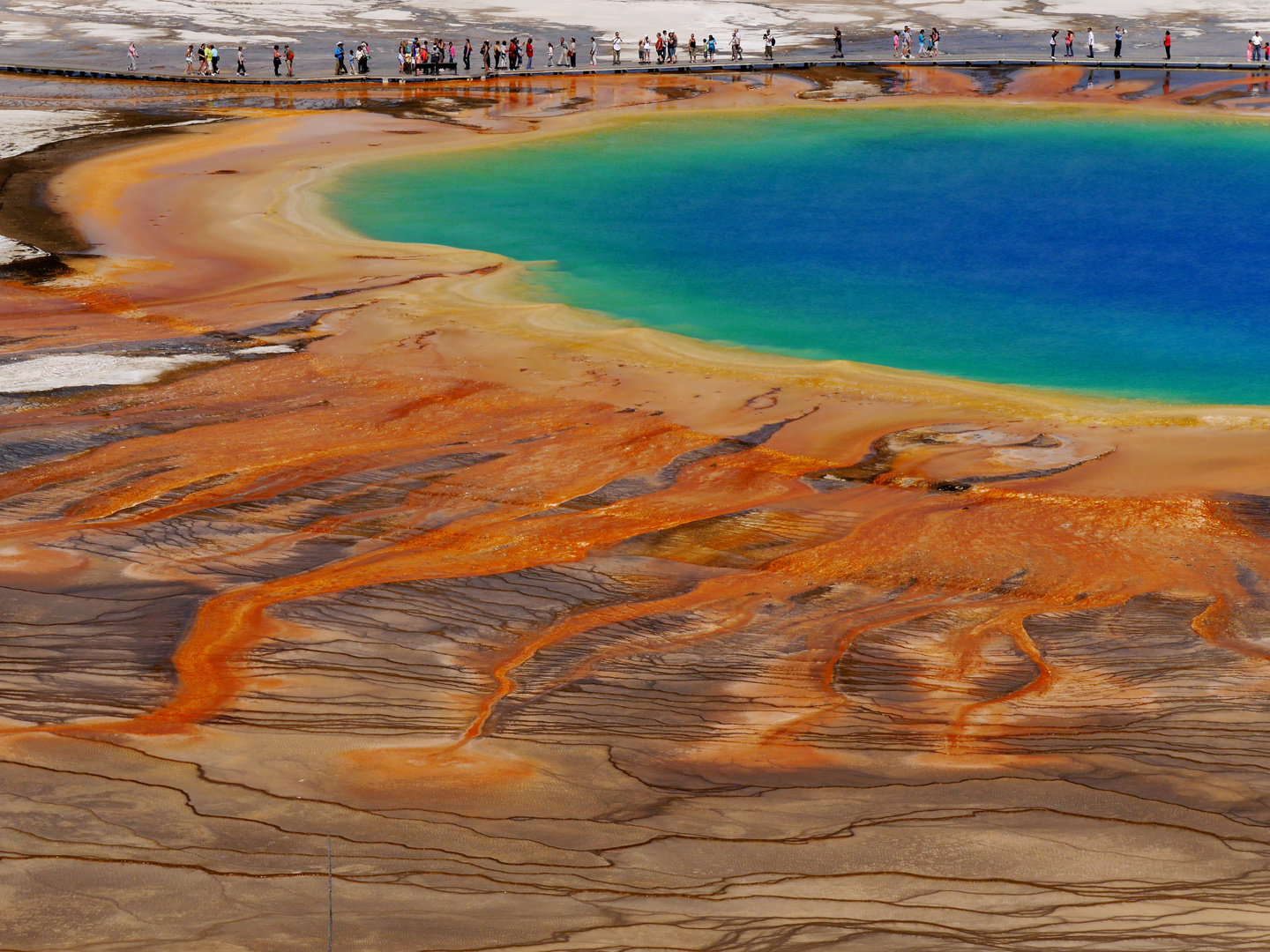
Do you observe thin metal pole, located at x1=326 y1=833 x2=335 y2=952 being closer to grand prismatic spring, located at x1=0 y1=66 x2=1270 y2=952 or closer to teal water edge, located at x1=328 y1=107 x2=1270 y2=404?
grand prismatic spring, located at x1=0 y1=66 x2=1270 y2=952

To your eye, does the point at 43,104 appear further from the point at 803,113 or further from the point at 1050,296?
the point at 1050,296

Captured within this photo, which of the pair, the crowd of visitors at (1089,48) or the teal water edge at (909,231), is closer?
the teal water edge at (909,231)

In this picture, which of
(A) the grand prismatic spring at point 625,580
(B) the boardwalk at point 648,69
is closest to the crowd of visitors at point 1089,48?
(B) the boardwalk at point 648,69

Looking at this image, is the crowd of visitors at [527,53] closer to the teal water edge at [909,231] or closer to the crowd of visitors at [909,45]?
the crowd of visitors at [909,45]

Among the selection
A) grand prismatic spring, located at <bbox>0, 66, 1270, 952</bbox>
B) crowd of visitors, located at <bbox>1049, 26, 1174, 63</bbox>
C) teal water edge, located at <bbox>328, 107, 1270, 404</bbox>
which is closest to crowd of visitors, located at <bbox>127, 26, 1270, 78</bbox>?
crowd of visitors, located at <bbox>1049, 26, 1174, 63</bbox>

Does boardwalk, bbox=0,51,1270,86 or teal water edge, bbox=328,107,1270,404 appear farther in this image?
boardwalk, bbox=0,51,1270,86

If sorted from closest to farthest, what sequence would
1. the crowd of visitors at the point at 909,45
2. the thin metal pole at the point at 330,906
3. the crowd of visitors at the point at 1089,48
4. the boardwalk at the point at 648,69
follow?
1. the thin metal pole at the point at 330,906
2. the boardwalk at the point at 648,69
3. the crowd of visitors at the point at 1089,48
4. the crowd of visitors at the point at 909,45

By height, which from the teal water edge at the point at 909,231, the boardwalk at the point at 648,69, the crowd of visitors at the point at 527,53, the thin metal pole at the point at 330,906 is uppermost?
the crowd of visitors at the point at 527,53
